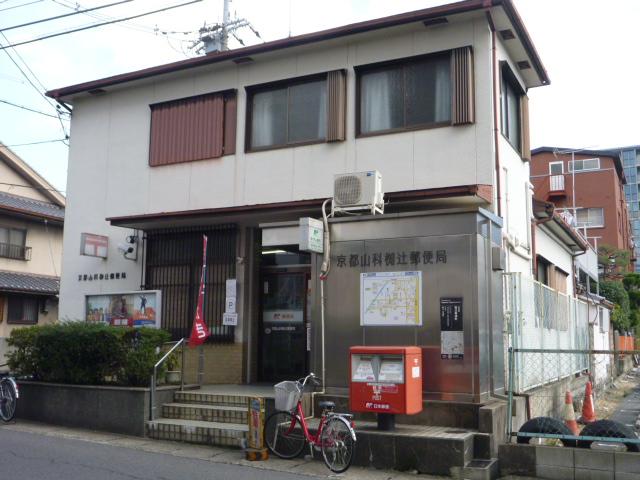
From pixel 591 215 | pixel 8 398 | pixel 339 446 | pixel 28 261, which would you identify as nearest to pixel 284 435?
pixel 339 446

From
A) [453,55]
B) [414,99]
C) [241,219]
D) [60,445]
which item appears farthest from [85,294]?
[453,55]

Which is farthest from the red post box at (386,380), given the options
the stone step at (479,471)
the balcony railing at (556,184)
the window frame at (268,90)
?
the balcony railing at (556,184)

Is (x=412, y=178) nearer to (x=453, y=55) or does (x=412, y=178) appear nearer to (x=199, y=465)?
(x=453, y=55)

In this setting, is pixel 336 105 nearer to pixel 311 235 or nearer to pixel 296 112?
pixel 296 112

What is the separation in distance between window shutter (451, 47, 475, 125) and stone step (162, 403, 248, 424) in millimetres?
6391

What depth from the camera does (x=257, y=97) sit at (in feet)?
48.2

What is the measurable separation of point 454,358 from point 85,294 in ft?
29.6

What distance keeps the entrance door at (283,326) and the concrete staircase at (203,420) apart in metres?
2.49

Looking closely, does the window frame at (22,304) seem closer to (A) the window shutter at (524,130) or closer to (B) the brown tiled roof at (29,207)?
(B) the brown tiled roof at (29,207)

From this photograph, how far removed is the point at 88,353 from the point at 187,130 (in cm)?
555

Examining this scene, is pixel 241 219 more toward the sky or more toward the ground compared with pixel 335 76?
more toward the ground

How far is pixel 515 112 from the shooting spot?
1478 centimetres

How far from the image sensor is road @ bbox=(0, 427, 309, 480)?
8438 mm

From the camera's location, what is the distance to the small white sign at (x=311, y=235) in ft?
35.2
